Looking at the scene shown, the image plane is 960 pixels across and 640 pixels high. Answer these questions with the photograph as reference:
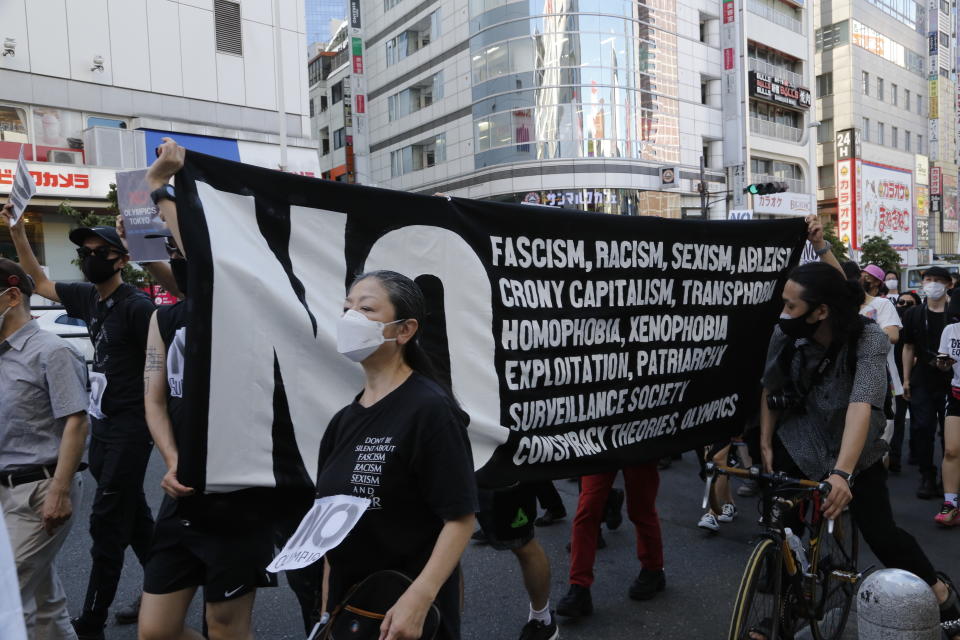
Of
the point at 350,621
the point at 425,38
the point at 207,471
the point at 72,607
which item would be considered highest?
the point at 425,38

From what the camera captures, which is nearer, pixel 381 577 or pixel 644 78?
pixel 381 577

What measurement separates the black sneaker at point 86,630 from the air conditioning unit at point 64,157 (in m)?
19.4

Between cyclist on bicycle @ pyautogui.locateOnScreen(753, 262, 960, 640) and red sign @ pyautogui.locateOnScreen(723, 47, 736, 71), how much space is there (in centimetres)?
3756

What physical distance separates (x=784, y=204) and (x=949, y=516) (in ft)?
117

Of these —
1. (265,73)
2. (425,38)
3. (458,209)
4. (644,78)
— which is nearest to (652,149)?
(644,78)

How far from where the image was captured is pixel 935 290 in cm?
657

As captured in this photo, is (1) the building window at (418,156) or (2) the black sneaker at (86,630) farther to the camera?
(1) the building window at (418,156)

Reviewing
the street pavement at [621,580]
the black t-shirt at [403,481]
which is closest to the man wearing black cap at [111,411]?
the street pavement at [621,580]

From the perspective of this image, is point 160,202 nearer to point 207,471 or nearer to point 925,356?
point 207,471

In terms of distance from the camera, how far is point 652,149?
34000 millimetres

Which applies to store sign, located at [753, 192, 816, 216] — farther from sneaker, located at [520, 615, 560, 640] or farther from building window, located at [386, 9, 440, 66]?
sneaker, located at [520, 615, 560, 640]

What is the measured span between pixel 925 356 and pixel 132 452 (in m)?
6.38

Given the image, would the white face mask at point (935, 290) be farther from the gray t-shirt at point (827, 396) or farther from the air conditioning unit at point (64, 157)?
the air conditioning unit at point (64, 157)

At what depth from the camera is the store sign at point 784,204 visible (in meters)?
37.3
